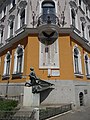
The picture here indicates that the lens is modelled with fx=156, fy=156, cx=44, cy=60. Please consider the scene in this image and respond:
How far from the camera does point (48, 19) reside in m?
14.5

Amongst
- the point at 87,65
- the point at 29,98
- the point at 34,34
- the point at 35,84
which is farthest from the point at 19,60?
the point at 87,65

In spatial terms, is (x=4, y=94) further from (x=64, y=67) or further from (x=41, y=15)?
(x=41, y=15)

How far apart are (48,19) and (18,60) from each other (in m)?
5.30

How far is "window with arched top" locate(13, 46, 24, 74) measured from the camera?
15.6 metres

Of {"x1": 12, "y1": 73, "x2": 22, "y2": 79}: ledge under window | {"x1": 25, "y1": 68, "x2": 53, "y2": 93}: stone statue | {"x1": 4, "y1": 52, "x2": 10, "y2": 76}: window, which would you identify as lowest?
{"x1": 25, "y1": 68, "x2": 53, "y2": 93}: stone statue

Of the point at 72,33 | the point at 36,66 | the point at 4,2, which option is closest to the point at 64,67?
the point at 36,66

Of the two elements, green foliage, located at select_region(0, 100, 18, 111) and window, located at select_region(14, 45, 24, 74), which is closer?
green foliage, located at select_region(0, 100, 18, 111)

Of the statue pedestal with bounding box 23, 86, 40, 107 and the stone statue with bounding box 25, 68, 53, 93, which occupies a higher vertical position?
the stone statue with bounding box 25, 68, 53, 93

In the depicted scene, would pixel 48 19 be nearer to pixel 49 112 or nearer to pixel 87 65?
pixel 87 65

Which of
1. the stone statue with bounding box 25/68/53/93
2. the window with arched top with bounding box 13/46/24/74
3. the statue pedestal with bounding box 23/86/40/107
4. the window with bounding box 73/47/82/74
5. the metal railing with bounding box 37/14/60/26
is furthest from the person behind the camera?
the window with bounding box 73/47/82/74

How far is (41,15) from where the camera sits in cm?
1527

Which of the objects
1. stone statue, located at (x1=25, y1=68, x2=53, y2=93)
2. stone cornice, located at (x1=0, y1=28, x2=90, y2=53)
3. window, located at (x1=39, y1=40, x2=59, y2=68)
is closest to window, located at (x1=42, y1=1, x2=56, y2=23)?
stone cornice, located at (x1=0, y1=28, x2=90, y2=53)

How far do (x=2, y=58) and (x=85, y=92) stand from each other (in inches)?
430

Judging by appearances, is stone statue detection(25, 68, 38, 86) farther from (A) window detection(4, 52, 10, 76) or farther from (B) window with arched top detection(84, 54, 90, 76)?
(B) window with arched top detection(84, 54, 90, 76)
